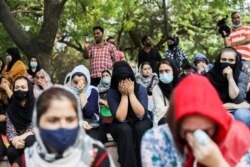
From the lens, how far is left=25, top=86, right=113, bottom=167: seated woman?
2.50 metres

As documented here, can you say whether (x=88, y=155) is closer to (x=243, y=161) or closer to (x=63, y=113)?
(x=63, y=113)

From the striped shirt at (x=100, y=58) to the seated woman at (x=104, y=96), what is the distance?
28.9 inches

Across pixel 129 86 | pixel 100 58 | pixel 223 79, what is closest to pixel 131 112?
pixel 129 86

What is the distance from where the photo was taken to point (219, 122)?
85.7 inches

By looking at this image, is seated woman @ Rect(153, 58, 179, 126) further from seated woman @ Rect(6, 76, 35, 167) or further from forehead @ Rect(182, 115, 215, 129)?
forehead @ Rect(182, 115, 215, 129)

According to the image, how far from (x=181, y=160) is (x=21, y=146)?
3161 mm

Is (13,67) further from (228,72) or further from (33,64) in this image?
(228,72)

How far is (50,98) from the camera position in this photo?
8.28ft

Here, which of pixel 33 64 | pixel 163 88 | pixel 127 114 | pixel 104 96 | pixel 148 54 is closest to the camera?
pixel 127 114

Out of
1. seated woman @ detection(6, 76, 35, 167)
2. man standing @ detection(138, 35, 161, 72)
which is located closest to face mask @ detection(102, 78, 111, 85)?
seated woman @ detection(6, 76, 35, 167)

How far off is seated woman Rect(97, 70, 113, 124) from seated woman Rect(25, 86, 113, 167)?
3631 millimetres

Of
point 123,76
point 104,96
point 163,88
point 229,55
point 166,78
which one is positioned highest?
point 229,55

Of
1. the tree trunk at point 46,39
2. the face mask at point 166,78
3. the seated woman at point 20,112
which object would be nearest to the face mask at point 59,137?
the seated woman at point 20,112

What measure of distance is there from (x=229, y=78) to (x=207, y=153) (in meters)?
3.54
